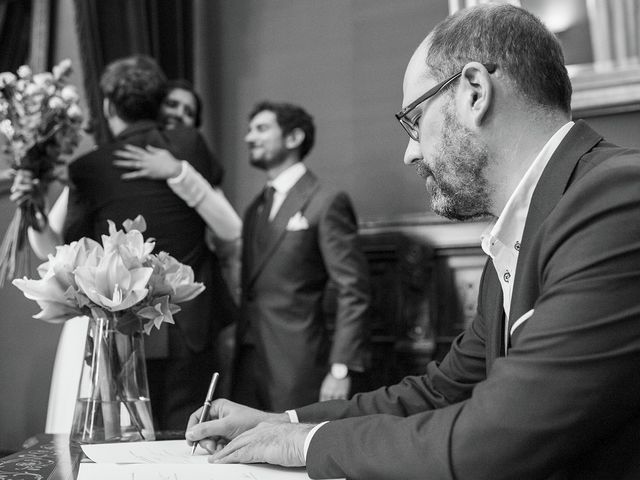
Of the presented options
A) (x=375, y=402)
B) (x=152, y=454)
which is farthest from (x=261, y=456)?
(x=375, y=402)

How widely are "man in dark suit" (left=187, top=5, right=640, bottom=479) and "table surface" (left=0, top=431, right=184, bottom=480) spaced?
7.8 inches

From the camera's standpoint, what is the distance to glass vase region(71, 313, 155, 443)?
4.75 feet

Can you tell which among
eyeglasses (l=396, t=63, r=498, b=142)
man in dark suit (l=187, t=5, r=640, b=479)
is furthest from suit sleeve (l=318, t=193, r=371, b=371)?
eyeglasses (l=396, t=63, r=498, b=142)

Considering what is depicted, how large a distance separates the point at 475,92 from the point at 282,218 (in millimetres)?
1964

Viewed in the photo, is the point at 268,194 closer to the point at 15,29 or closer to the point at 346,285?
the point at 346,285

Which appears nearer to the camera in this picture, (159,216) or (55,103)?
(55,103)

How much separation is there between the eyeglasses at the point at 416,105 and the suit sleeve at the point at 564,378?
1.10 feet

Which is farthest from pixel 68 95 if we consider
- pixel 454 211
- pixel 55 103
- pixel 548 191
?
pixel 548 191

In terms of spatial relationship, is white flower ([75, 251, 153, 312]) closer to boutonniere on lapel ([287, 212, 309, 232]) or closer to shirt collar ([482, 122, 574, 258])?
shirt collar ([482, 122, 574, 258])

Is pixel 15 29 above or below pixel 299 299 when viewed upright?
above

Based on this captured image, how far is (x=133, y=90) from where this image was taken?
295 centimetres

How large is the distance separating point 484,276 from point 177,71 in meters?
2.92

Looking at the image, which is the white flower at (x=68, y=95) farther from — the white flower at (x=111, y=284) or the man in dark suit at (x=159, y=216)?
the white flower at (x=111, y=284)

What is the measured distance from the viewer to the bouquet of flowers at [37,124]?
2543 mm
